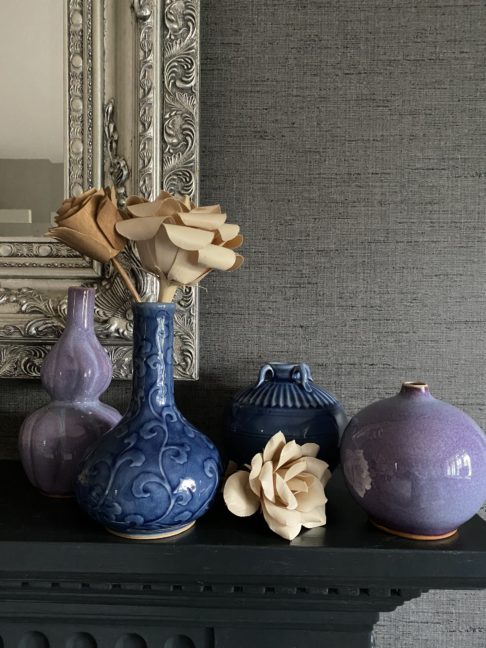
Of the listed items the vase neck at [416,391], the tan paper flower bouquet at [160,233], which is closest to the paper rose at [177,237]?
the tan paper flower bouquet at [160,233]

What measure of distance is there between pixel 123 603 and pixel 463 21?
812 mm

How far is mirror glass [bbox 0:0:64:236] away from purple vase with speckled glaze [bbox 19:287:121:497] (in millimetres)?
175

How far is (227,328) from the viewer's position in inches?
30.5

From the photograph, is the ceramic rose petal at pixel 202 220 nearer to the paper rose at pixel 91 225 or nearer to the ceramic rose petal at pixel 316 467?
the paper rose at pixel 91 225

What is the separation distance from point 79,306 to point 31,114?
285 mm

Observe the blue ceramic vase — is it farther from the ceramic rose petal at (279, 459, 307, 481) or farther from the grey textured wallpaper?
the grey textured wallpaper

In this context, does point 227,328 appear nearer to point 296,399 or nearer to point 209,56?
point 296,399

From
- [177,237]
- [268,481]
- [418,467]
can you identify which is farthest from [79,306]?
[418,467]

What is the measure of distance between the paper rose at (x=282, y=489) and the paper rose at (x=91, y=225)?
0.26 meters

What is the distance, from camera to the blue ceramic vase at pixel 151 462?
0.51 m

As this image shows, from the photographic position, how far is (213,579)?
527mm

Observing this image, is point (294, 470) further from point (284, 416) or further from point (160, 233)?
point (160, 233)

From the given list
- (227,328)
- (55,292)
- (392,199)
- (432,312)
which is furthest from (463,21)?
(55,292)

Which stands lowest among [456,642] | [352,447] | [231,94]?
[456,642]
